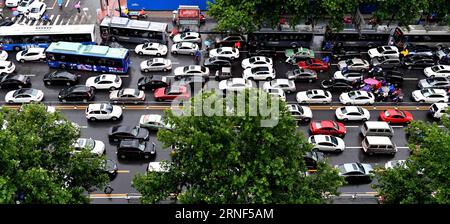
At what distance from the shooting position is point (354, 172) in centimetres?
4162

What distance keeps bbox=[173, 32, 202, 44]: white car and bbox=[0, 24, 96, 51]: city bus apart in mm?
9986

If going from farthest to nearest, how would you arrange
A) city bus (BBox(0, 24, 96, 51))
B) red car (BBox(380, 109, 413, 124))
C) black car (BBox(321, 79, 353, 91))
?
1. city bus (BBox(0, 24, 96, 51))
2. black car (BBox(321, 79, 353, 91))
3. red car (BBox(380, 109, 413, 124))

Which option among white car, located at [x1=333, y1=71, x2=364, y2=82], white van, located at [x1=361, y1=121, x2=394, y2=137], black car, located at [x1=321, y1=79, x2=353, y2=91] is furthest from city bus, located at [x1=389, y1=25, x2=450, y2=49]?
white van, located at [x1=361, y1=121, x2=394, y2=137]

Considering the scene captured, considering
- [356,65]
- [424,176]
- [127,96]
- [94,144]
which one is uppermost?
[356,65]

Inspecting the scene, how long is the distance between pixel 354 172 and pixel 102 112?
24.3 meters

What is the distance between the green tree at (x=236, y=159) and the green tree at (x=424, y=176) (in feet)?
13.2

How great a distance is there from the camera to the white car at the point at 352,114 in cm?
4872

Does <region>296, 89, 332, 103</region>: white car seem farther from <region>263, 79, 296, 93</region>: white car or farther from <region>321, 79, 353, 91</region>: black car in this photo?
<region>321, 79, 353, 91</region>: black car

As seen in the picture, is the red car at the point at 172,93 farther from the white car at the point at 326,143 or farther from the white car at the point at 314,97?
the white car at the point at 326,143

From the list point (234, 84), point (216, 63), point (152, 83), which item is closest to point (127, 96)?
point (152, 83)

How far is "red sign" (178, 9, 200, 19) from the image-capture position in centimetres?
6238

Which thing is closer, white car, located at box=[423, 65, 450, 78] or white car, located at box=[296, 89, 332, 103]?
white car, located at box=[296, 89, 332, 103]

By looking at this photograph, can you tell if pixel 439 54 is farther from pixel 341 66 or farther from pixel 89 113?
pixel 89 113

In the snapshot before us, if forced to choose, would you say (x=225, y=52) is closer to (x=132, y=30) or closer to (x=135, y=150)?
(x=132, y=30)
